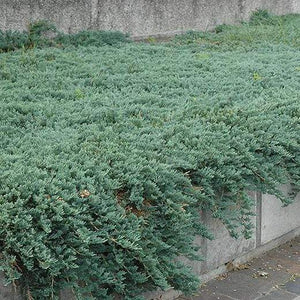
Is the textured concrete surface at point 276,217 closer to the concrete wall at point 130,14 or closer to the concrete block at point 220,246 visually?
the concrete block at point 220,246

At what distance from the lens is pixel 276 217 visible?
5586 mm

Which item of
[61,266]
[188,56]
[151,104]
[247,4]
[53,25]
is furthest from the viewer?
[247,4]

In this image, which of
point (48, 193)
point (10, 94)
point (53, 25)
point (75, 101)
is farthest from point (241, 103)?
point (53, 25)

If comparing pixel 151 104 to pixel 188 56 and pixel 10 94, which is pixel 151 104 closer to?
pixel 10 94

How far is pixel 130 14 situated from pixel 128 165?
7179mm

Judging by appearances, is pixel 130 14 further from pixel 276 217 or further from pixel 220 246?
pixel 220 246

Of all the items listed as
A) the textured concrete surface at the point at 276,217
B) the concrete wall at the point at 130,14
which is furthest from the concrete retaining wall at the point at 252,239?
the concrete wall at the point at 130,14

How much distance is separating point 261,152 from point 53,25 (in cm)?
551

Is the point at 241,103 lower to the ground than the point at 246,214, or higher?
higher

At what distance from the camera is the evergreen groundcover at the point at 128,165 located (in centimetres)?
381

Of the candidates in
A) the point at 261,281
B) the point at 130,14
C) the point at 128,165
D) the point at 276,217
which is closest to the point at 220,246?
the point at 261,281

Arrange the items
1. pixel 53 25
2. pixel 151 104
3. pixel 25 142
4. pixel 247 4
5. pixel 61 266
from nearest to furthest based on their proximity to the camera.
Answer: pixel 61 266 < pixel 25 142 < pixel 151 104 < pixel 53 25 < pixel 247 4

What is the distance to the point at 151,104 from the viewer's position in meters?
6.05

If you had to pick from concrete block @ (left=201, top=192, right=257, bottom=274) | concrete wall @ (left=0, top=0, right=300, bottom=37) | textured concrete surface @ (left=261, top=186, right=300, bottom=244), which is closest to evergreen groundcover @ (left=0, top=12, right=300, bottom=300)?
concrete block @ (left=201, top=192, right=257, bottom=274)
